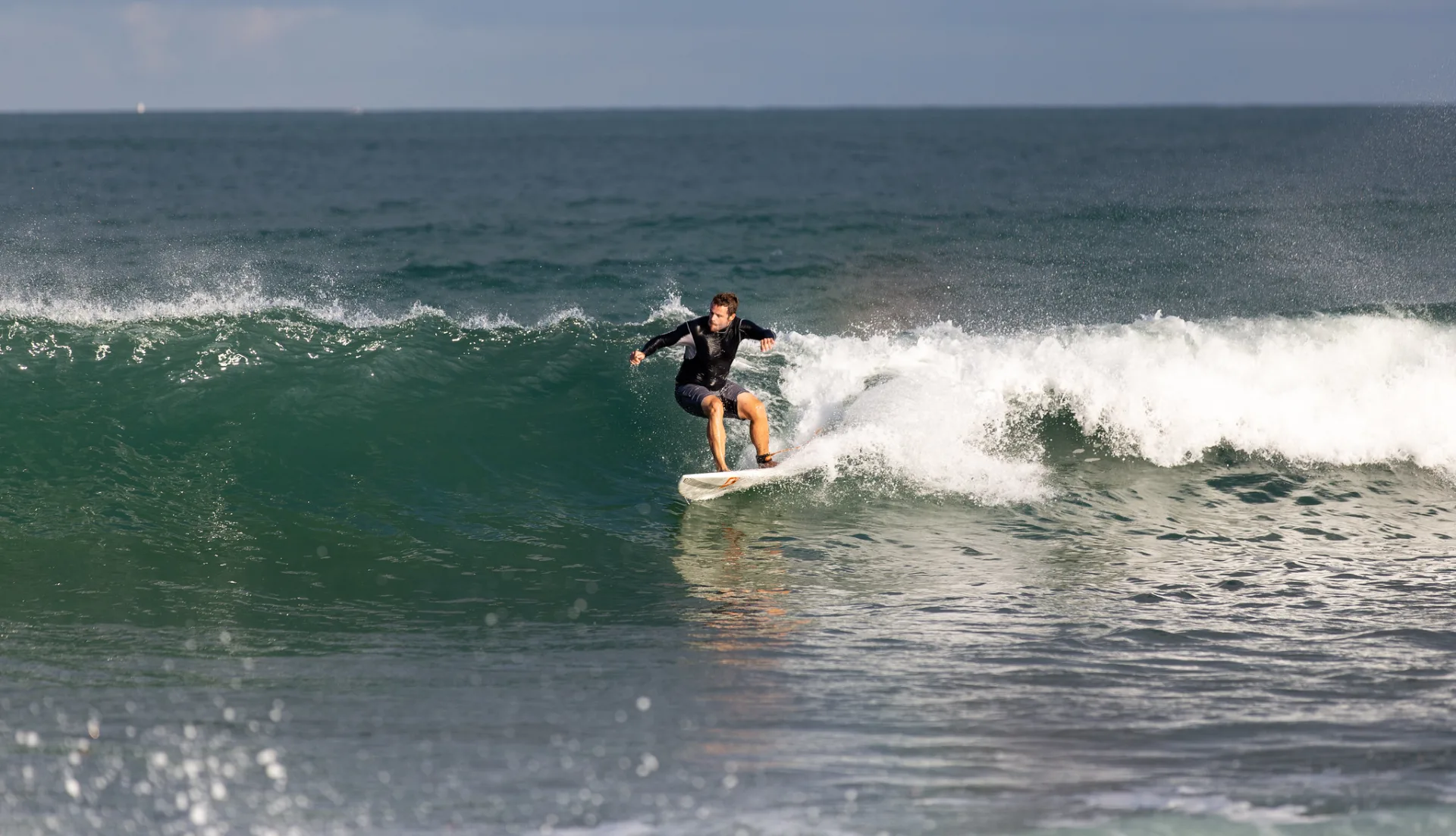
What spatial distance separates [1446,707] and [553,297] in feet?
49.5

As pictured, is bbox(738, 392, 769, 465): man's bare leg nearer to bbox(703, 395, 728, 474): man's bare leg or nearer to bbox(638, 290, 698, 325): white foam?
bbox(703, 395, 728, 474): man's bare leg

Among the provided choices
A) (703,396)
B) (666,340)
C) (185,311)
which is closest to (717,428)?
(703,396)

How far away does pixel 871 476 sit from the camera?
1038 centimetres

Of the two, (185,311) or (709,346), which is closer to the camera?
(709,346)

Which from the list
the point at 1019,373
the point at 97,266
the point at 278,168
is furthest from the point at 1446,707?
the point at 278,168

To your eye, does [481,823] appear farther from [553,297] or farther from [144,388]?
[553,297]

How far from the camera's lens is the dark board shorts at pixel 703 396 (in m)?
10.1

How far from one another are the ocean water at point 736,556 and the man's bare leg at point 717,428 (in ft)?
1.17

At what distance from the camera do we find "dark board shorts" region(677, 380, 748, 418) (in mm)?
10078

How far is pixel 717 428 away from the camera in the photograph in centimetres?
992

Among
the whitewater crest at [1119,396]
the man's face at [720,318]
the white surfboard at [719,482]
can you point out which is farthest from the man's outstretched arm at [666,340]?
the whitewater crest at [1119,396]

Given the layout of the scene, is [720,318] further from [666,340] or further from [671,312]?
[671,312]

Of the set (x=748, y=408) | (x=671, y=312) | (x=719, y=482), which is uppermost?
(x=671, y=312)

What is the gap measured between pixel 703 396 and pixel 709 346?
1.35ft
